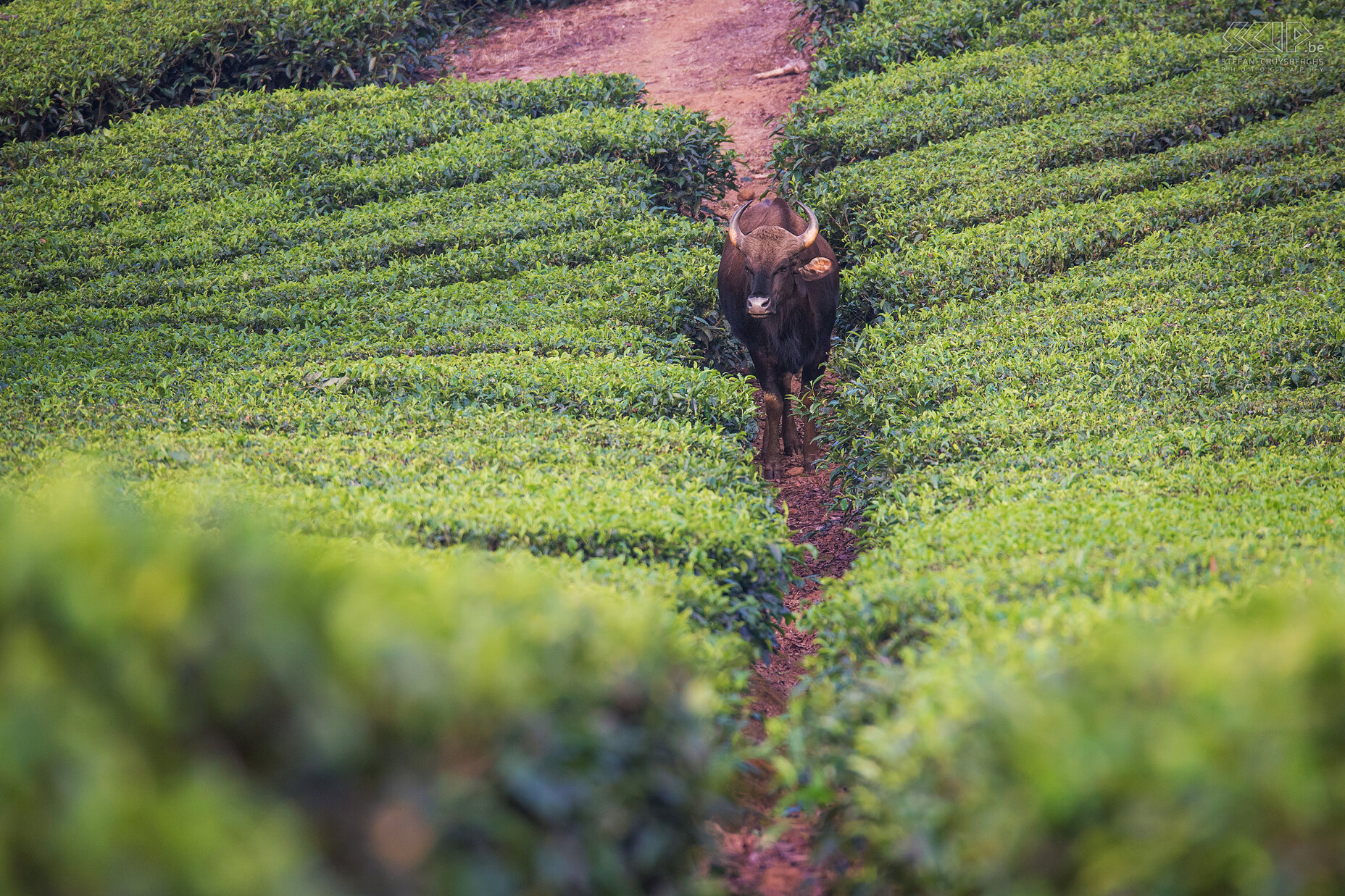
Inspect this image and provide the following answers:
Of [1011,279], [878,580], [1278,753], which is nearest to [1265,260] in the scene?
[1011,279]

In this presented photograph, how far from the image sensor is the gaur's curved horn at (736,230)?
841 centimetres

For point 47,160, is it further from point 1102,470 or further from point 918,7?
point 1102,470

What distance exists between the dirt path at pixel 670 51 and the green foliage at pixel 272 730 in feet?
41.8

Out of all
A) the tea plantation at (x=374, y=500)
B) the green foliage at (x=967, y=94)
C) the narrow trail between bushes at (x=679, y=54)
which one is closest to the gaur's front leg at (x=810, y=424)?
the tea plantation at (x=374, y=500)

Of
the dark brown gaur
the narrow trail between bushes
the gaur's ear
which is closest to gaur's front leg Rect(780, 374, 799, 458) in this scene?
the dark brown gaur

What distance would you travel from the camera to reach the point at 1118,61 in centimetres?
1238

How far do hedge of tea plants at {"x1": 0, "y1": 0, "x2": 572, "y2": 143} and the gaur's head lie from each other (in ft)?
28.6

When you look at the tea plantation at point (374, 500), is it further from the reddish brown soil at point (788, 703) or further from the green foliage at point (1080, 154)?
the green foliage at point (1080, 154)

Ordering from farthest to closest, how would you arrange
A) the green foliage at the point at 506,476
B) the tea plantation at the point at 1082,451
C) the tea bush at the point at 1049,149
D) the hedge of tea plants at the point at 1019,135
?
1. the hedge of tea plants at the point at 1019,135
2. the tea bush at the point at 1049,149
3. the green foliage at the point at 506,476
4. the tea plantation at the point at 1082,451

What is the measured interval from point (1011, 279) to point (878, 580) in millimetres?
5086

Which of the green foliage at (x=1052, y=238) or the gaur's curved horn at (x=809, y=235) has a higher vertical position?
the gaur's curved horn at (x=809, y=235)

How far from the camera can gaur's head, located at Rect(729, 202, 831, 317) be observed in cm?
809

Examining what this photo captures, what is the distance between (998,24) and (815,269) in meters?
7.65

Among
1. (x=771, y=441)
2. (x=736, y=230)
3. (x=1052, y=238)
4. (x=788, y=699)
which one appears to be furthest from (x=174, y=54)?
(x=788, y=699)
